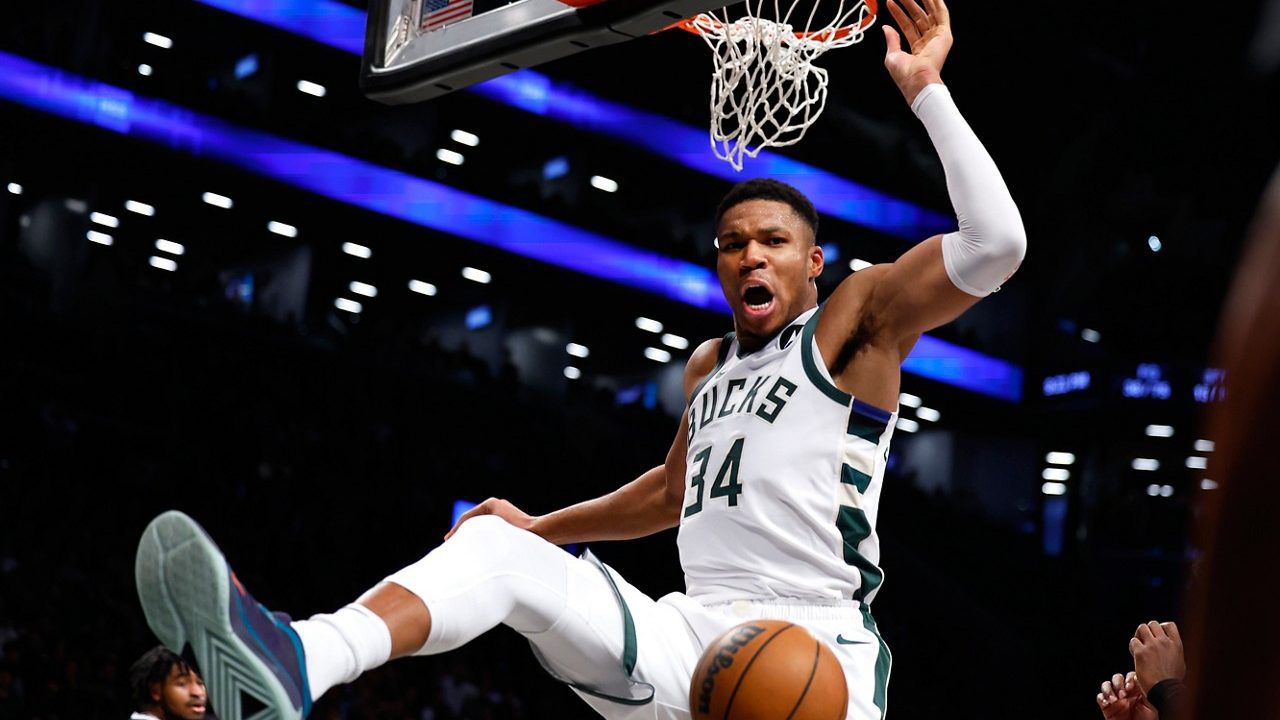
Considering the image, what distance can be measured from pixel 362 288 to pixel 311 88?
3.11m

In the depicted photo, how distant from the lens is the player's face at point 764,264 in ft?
13.7

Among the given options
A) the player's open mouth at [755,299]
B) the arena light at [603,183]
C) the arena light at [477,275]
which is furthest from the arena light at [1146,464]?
the player's open mouth at [755,299]

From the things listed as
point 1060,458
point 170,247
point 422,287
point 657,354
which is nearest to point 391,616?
point 170,247

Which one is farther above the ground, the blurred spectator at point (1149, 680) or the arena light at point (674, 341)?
the blurred spectator at point (1149, 680)

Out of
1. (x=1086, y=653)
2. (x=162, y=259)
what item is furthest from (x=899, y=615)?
(x=162, y=259)

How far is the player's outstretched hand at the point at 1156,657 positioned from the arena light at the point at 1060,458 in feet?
74.1

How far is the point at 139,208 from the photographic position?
17.6 metres

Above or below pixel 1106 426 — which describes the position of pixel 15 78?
above

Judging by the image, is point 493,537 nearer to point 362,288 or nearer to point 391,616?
point 391,616

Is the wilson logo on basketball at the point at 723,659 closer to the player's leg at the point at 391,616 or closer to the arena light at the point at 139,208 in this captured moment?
the player's leg at the point at 391,616

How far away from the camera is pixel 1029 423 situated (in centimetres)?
2617

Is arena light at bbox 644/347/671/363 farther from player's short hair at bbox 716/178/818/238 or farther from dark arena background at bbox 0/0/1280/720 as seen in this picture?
player's short hair at bbox 716/178/818/238

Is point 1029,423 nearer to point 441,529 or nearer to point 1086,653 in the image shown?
point 1086,653

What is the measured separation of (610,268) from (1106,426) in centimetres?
940
